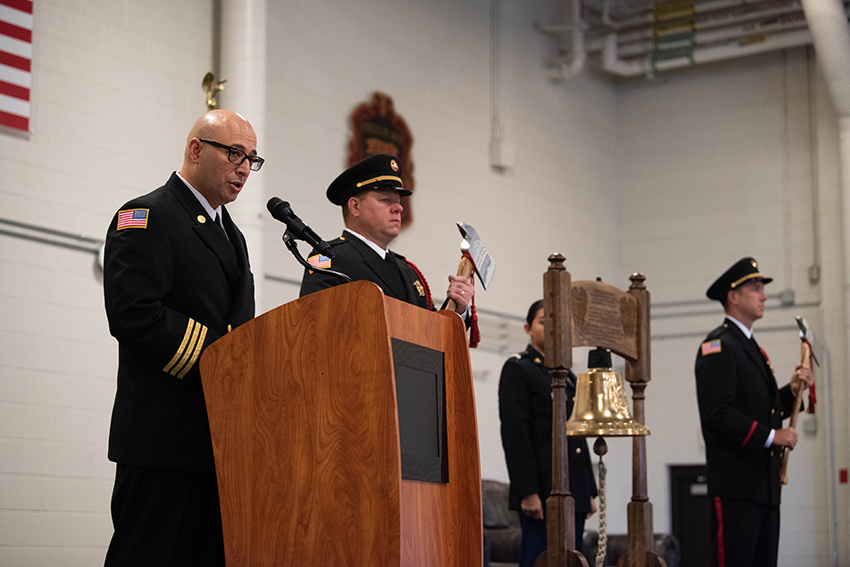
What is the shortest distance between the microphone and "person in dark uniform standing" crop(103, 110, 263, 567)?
209mm

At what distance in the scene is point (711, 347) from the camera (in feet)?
14.7

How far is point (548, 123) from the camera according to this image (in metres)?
8.91

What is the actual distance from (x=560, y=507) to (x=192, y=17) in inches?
158

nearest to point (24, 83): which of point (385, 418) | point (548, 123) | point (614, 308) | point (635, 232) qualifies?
point (614, 308)

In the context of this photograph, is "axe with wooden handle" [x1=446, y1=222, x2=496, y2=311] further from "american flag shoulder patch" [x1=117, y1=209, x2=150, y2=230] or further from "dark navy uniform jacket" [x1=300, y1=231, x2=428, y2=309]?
"american flag shoulder patch" [x1=117, y1=209, x2=150, y2=230]

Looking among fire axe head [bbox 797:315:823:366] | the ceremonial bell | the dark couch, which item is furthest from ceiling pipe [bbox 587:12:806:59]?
the ceremonial bell

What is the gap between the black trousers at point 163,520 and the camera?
199cm

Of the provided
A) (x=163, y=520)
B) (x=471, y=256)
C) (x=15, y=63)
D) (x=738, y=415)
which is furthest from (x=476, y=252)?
(x=15, y=63)

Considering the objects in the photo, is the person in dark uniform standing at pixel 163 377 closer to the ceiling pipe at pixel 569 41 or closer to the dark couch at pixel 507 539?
the dark couch at pixel 507 539

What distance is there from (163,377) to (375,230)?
3.56 ft

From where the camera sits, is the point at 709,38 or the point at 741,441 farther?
the point at 709,38

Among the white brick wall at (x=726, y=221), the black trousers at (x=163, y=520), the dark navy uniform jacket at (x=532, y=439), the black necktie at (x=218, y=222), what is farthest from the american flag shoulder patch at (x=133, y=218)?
the white brick wall at (x=726, y=221)

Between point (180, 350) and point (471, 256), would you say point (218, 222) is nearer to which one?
point (180, 350)

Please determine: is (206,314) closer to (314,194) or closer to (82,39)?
(82,39)
